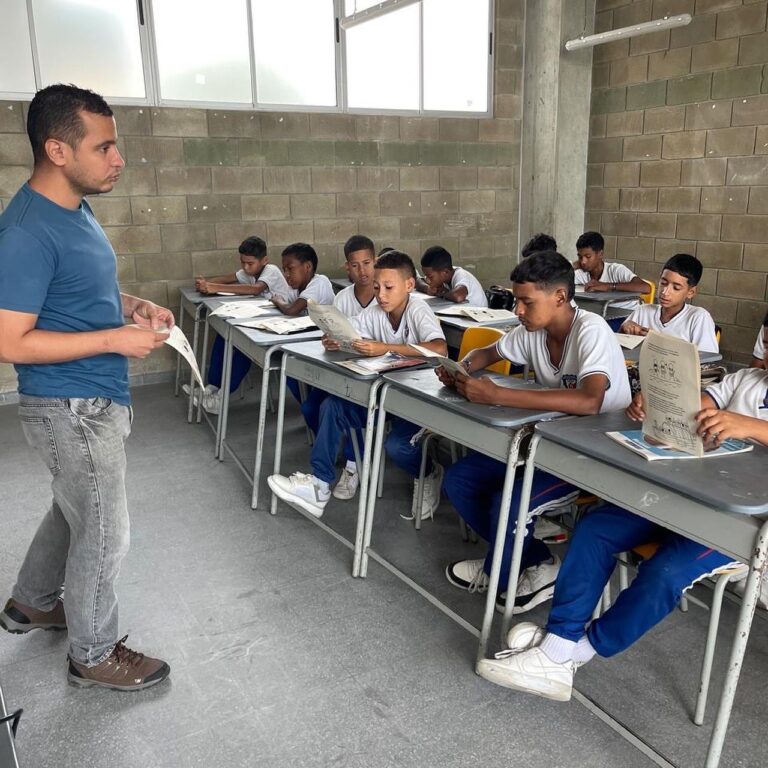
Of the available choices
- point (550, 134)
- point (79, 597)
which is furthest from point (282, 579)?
point (550, 134)

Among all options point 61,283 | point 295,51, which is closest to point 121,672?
point 61,283

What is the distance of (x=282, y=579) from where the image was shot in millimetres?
2479

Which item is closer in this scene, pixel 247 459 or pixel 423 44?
pixel 247 459

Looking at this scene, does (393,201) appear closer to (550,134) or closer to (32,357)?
(550,134)

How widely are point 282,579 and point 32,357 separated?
1238 mm

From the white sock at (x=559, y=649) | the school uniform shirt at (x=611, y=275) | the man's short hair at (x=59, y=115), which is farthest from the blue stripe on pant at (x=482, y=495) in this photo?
the school uniform shirt at (x=611, y=275)

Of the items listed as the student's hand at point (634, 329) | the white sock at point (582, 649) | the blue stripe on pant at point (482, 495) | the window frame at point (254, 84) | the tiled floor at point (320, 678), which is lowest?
the tiled floor at point (320, 678)

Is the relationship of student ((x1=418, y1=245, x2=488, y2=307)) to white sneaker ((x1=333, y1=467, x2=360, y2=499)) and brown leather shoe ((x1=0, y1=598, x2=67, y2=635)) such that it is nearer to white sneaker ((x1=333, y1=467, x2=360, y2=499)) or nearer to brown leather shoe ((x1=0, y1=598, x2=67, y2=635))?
white sneaker ((x1=333, y1=467, x2=360, y2=499))

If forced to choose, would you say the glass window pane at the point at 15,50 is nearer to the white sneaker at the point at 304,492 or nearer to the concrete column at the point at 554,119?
the white sneaker at the point at 304,492

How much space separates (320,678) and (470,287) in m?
Result: 3.03

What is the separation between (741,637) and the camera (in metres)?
1.42

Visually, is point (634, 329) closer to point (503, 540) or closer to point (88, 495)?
point (503, 540)

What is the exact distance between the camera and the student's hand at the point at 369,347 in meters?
2.67

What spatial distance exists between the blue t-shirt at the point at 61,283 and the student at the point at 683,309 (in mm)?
2525
